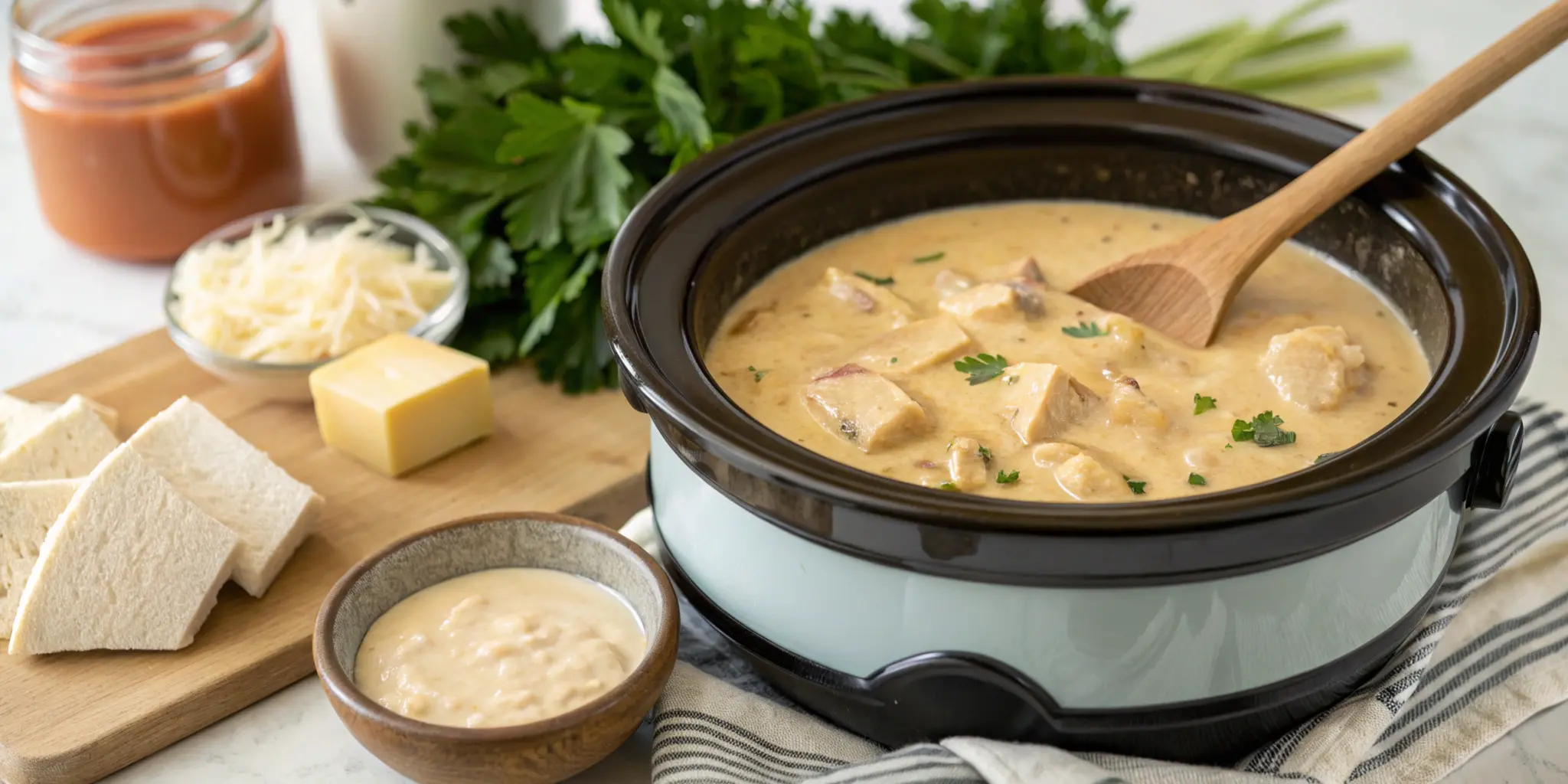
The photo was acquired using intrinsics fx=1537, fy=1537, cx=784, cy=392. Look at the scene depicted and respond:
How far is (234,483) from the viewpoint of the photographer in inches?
102

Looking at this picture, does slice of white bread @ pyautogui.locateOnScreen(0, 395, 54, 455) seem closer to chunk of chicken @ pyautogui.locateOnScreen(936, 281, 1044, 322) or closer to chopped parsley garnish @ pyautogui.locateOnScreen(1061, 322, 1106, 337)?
chunk of chicken @ pyautogui.locateOnScreen(936, 281, 1044, 322)

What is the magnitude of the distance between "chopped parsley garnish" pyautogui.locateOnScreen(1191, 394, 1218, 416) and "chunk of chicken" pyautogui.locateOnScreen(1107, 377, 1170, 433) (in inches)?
2.4

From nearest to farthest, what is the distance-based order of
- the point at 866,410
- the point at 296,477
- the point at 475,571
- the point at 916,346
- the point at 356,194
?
1. the point at 866,410
2. the point at 475,571
3. the point at 916,346
4. the point at 296,477
5. the point at 356,194

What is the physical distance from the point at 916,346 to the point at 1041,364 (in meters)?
0.21

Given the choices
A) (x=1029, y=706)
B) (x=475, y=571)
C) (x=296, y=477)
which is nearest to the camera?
(x=1029, y=706)

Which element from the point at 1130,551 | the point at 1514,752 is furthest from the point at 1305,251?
the point at 1130,551

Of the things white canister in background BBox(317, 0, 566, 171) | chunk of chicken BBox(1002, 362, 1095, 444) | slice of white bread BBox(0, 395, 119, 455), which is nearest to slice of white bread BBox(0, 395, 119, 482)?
slice of white bread BBox(0, 395, 119, 455)

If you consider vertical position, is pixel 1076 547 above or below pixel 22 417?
above

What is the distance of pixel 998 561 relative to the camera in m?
1.82

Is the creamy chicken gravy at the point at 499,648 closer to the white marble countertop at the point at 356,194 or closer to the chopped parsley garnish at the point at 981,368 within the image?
the white marble countertop at the point at 356,194

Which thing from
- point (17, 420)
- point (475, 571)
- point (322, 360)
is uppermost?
point (475, 571)

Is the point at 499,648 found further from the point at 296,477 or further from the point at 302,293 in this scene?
the point at 302,293

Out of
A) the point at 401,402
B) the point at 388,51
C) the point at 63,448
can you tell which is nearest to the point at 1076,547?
the point at 401,402

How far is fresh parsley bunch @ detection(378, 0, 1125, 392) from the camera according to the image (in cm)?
306
